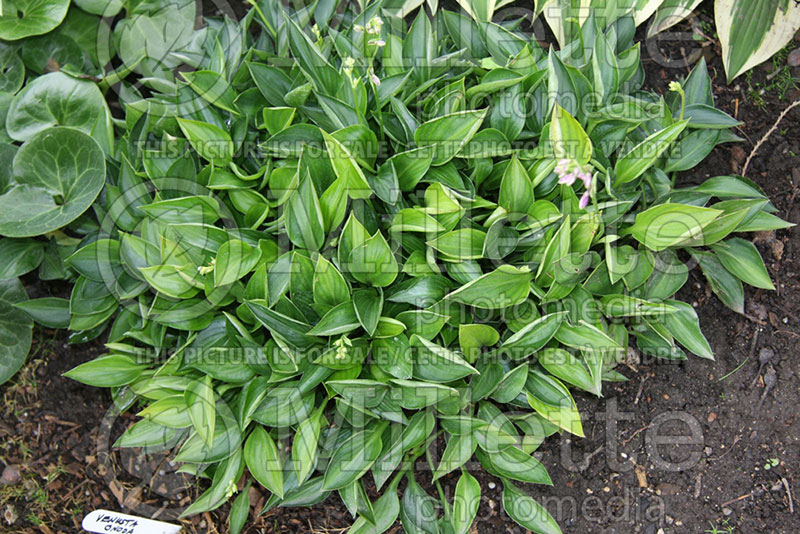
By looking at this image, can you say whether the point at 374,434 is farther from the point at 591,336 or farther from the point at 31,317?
the point at 31,317

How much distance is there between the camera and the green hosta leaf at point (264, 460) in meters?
1.92

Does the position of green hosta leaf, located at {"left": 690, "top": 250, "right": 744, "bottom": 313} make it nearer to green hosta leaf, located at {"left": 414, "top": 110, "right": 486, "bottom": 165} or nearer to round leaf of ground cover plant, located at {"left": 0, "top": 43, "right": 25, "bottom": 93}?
green hosta leaf, located at {"left": 414, "top": 110, "right": 486, "bottom": 165}

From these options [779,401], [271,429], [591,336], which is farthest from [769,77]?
[271,429]

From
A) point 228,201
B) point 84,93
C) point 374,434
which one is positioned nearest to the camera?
point 374,434

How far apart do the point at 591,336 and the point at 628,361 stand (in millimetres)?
427

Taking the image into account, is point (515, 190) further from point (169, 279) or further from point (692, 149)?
point (169, 279)

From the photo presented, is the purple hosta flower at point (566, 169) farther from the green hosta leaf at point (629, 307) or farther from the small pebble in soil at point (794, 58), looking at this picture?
the small pebble in soil at point (794, 58)

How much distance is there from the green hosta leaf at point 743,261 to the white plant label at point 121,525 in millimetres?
1948

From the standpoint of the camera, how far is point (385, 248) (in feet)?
5.79

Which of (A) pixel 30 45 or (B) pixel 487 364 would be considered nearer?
(B) pixel 487 364

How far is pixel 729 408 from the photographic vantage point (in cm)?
215

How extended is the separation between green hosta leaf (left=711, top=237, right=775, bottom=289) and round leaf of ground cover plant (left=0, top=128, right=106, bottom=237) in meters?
2.05

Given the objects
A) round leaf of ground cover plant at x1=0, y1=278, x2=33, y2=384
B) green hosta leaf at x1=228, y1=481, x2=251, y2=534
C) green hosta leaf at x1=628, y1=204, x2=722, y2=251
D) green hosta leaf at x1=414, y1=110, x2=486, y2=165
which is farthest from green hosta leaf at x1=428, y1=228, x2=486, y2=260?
round leaf of ground cover plant at x1=0, y1=278, x2=33, y2=384

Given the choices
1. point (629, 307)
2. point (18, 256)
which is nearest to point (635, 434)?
point (629, 307)
